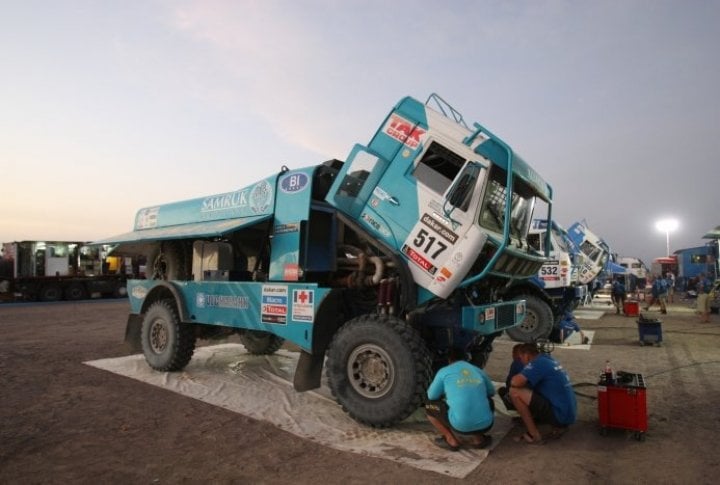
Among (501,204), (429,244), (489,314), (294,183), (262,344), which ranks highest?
(294,183)

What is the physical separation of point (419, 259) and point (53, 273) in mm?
27576

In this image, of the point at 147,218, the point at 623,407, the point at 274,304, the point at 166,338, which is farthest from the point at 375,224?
the point at 147,218

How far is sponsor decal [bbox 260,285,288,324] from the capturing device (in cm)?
625

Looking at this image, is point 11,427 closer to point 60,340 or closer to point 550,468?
point 550,468

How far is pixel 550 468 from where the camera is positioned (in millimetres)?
4199

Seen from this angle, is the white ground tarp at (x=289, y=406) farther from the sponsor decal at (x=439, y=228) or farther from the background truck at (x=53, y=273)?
the background truck at (x=53, y=273)

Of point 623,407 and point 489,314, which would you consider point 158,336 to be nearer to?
point 489,314

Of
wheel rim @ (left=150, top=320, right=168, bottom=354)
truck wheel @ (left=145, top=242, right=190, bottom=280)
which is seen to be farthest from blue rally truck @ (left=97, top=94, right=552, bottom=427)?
truck wheel @ (left=145, top=242, right=190, bottom=280)

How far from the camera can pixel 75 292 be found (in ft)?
89.2

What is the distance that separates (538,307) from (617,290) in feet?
34.3

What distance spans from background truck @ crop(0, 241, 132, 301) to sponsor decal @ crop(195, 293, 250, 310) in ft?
72.5

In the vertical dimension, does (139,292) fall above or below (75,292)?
above

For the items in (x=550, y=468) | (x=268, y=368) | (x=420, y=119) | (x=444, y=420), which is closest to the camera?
(x=550, y=468)

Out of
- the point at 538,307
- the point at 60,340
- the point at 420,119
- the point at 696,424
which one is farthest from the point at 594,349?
the point at 60,340
